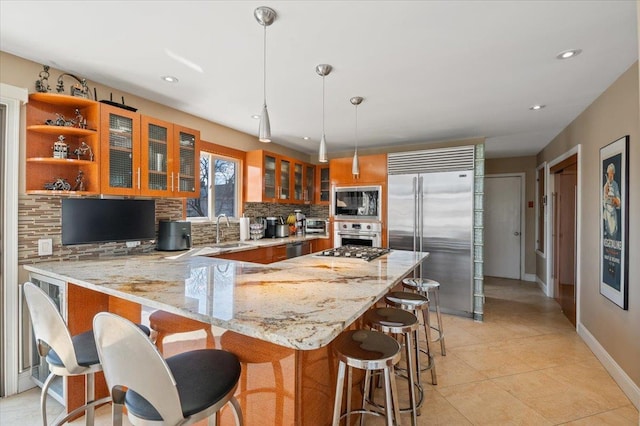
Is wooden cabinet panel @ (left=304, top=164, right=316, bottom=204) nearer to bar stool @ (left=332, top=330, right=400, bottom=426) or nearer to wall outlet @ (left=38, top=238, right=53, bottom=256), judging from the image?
wall outlet @ (left=38, top=238, right=53, bottom=256)

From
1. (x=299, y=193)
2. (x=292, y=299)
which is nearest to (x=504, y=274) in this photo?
(x=299, y=193)

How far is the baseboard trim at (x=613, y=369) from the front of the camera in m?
2.20

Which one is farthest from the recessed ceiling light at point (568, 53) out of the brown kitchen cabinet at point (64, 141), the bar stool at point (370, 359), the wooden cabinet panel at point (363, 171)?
the brown kitchen cabinet at point (64, 141)

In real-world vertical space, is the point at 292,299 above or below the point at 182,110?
below

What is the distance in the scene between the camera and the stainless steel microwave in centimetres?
455

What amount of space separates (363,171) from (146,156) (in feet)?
9.57

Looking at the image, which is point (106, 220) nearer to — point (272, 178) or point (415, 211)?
point (272, 178)

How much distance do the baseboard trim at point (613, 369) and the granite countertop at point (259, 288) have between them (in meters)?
1.73

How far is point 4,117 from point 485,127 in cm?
472

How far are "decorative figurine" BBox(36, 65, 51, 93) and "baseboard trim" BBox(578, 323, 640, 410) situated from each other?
479 cm

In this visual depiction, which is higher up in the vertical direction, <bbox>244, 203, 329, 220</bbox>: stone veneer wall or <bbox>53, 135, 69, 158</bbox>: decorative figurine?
<bbox>53, 135, 69, 158</bbox>: decorative figurine

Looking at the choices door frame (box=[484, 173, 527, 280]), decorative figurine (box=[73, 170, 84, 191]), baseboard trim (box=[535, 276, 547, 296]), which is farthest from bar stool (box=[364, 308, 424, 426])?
door frame (box=[484, 173, 527, 280])

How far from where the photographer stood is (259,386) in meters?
1.36

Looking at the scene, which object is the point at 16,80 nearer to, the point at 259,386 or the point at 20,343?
the point at 20,343
